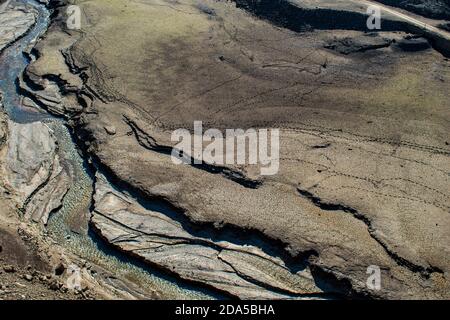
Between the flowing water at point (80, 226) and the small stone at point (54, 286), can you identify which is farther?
the flowing water at point (80, 226)

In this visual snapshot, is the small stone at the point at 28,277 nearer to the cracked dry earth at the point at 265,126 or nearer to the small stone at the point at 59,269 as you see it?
the small stone at the point at 59,269

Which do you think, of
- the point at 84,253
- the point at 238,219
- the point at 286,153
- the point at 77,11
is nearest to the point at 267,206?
the point at 238,219

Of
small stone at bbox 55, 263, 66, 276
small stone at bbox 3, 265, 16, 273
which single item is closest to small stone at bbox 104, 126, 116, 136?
small stone at bbox 55, 263, 66, 276

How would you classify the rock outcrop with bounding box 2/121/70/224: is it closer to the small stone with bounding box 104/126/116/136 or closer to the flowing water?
the flowing water

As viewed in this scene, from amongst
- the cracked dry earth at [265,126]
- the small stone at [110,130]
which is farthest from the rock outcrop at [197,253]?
the small stone at [110,130]

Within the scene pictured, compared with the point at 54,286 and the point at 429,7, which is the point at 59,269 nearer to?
the point at 54,286

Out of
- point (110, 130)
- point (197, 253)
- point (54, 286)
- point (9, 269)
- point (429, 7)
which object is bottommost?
point (197, 253)

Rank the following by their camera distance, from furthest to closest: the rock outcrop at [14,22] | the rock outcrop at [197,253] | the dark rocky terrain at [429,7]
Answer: the rock outcrop at [14,22], the dark rocky terrain at [429,7], the rock outcrop at [197,253]

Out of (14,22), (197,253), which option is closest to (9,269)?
(197,253)
